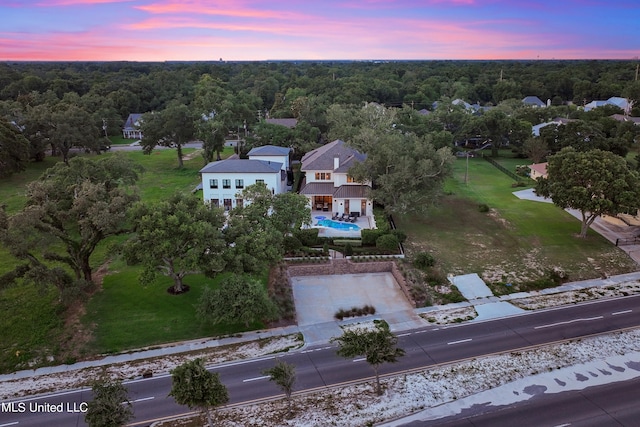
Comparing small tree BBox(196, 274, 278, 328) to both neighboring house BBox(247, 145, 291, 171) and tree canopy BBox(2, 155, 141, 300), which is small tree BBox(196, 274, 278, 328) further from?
neighboring house BBox(247, 145, 291, 171)

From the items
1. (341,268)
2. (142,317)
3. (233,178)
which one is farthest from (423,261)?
(233,178)

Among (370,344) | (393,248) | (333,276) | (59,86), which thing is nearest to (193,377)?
(370,344)

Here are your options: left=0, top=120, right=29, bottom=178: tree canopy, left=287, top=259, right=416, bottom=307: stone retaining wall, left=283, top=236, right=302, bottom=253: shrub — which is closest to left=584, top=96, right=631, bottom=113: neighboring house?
left=287, top=259, right=416, bottom=307: stone retaining wall

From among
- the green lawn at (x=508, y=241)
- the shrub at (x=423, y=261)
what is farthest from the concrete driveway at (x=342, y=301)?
the green lawn at (x=508, y=241)

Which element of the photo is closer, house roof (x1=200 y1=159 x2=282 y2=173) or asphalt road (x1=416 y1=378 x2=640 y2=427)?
asphalt road (x1=416 y1=378 x2=640 y2=427)

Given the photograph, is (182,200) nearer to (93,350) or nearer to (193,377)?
(93,350)

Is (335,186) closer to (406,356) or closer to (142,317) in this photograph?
(142,317)
